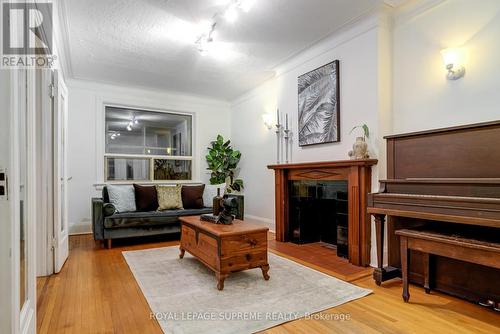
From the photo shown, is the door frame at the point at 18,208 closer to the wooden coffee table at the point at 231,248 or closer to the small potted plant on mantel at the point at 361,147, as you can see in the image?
the wooden coffee table at the point at 231,248

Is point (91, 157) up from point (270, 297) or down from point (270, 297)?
up

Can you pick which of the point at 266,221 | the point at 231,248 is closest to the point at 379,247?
the point at 231,248

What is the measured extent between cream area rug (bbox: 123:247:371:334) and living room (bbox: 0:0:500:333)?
0.06 feet

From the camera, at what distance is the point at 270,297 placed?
2305mm

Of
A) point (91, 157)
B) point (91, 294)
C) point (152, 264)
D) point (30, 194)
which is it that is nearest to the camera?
point (30, 194)

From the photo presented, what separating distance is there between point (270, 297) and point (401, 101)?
7.64 feet

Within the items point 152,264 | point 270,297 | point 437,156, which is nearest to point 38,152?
point 152,264

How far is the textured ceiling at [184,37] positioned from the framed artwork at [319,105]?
16.7 inches

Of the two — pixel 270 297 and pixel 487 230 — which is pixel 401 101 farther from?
pixel 270 297

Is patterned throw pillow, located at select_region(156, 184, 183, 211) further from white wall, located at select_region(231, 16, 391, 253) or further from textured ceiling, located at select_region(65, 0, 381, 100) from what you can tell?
textured ceiling, located at select_region(65, 0, 381, 100)

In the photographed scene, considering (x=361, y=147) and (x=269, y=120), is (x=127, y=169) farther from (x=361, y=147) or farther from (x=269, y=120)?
(x=361, y=147)

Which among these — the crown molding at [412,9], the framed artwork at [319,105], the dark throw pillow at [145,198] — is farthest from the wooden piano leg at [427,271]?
the dark throw pillow at [145,198]

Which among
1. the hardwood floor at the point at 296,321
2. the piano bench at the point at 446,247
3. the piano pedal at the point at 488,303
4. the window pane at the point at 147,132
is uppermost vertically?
the window pane at the point at 147,132

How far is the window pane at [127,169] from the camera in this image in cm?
526
